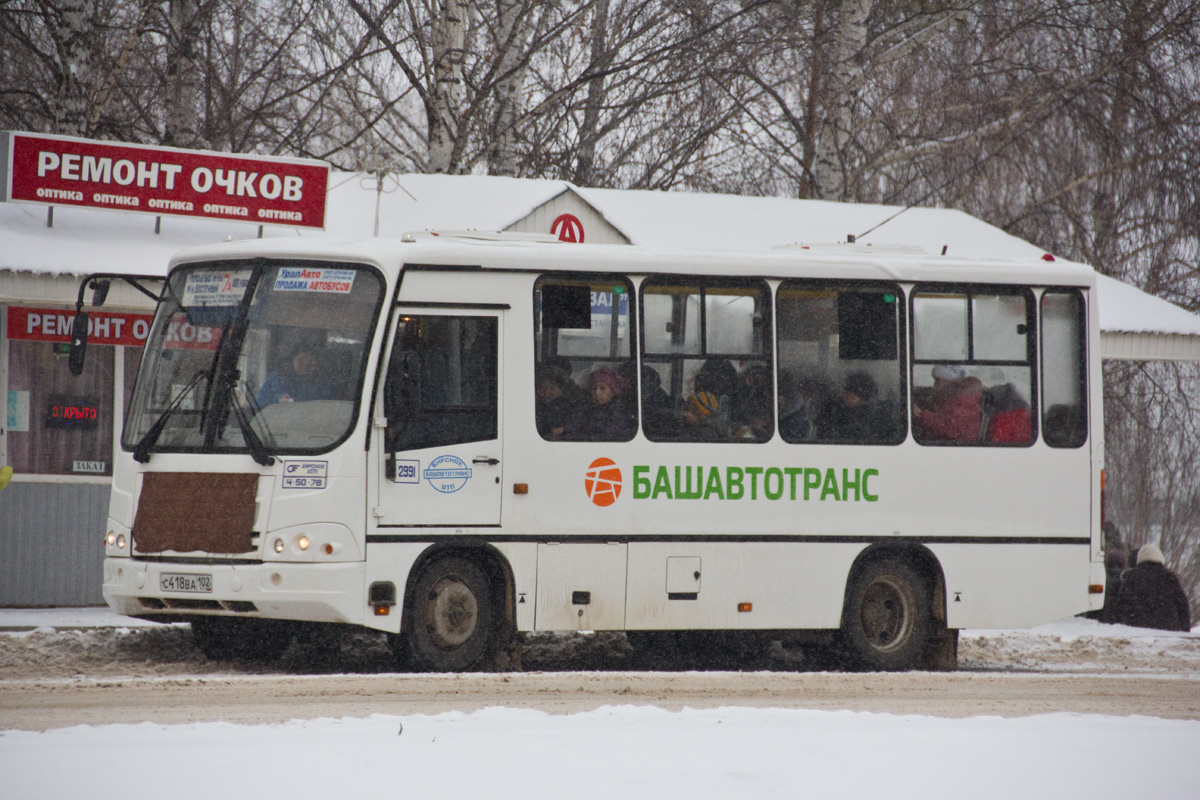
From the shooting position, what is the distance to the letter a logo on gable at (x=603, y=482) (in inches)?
367

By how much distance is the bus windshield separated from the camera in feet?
28.7

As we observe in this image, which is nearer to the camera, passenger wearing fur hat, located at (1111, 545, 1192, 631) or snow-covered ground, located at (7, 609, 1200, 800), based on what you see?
snow-covered ground, located at (7, 609, 1200, 800)

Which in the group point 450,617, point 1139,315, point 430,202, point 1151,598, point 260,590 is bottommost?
point 1151,598

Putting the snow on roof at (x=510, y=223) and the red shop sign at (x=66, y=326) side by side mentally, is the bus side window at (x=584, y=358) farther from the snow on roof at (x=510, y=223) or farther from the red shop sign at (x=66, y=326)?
the red shop sign at (x=66, y=326)

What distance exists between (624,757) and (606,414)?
11.9 ft

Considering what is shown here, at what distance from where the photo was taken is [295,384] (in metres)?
8.80

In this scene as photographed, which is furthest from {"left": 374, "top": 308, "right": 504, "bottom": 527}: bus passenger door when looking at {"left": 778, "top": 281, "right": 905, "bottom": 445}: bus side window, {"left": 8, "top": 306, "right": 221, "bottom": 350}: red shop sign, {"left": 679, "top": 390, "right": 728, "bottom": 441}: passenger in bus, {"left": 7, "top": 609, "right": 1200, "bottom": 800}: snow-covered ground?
{"left": 8, "top": 306, "right": 221, "bottom": 350}: red shop sign

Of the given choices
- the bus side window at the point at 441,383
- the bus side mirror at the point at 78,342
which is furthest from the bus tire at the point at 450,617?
the bus side mirror at the point at 78,342

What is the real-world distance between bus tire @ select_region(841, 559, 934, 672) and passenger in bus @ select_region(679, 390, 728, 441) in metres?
1.58

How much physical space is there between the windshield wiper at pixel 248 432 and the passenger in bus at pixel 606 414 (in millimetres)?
2122

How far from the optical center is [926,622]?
10.3 meters

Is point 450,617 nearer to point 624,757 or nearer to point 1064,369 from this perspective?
point 624,757

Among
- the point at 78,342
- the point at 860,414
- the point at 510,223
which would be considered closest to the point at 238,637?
the point at 78,342

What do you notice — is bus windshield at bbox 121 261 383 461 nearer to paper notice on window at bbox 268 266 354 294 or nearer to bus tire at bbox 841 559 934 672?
paper notice on window at bbox 268 266 354 294
